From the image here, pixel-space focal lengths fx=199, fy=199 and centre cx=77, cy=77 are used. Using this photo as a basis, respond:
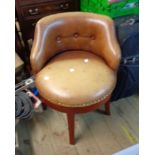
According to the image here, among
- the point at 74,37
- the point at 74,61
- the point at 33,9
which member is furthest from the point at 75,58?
the point at 33,9

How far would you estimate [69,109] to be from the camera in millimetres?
1188

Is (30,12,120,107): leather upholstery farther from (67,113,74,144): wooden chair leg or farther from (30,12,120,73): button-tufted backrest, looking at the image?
(67,113,74,144): wooden chair leg

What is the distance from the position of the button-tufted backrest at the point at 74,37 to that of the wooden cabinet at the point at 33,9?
1.23 ft

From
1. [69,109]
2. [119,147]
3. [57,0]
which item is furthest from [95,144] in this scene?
[57,0]

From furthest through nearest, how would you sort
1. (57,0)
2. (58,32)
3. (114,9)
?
1. (57,0)
2. (114,9)
3. (58,32)

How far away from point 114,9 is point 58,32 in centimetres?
47

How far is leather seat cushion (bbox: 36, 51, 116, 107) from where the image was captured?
1130 millimetres

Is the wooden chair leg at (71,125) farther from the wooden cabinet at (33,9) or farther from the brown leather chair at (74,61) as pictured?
the wooden cabinet at (33,9)

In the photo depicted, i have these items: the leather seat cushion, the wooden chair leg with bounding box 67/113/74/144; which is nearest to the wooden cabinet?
the leather seat cushion

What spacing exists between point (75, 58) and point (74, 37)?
0.15 meters

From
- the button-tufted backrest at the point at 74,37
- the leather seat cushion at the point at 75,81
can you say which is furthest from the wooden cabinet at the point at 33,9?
the leather seat cushion at the point at 75,81

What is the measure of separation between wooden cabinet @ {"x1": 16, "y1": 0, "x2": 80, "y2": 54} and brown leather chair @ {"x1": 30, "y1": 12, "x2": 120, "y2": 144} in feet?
1.26
